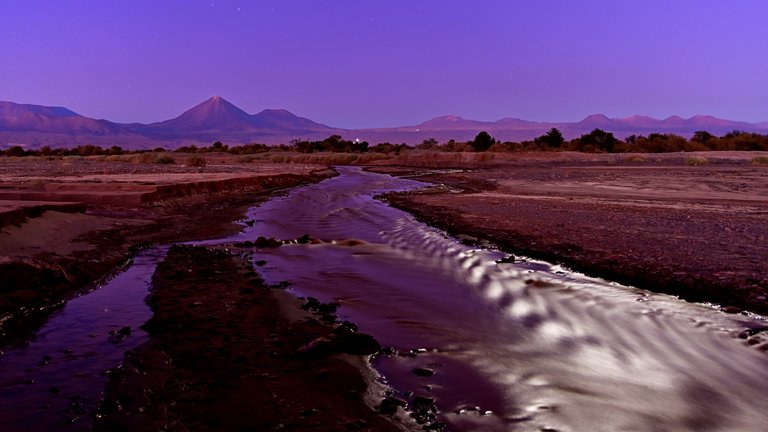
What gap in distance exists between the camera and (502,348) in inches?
172

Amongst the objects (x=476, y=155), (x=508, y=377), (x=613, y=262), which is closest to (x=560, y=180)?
(x=613, y=262)

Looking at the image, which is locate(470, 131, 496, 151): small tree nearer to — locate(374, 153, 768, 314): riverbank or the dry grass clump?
the dry grass clump

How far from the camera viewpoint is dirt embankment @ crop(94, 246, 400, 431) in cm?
303

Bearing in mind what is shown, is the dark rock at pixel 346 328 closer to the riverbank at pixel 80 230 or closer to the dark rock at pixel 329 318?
the dark rock at pixel 329 318

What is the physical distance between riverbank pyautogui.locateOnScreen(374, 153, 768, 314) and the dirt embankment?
3.79 metres

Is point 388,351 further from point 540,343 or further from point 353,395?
point 540,343

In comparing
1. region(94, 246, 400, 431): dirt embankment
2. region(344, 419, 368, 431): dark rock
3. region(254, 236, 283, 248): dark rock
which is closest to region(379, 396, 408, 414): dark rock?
Answer: region(94, 246, 400, 431): dirt embankment

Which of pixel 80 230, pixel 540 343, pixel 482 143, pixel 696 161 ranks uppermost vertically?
pixel 482 143

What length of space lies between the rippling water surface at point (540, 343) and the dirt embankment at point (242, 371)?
348 mm

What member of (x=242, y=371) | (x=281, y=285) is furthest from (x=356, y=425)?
(x=281, y=285)

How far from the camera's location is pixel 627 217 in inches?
438

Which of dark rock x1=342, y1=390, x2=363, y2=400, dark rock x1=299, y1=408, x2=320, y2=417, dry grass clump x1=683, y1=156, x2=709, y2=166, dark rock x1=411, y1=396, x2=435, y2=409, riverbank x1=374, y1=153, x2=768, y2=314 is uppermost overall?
dry grass clump x1=683, y1=156, x2=709, y2=166

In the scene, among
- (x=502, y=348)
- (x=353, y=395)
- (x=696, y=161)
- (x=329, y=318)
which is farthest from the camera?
(x=696, y=161)

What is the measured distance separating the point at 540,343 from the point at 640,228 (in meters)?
6.05
